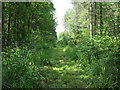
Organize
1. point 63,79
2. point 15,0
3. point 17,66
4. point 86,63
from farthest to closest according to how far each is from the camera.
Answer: point 15,0
point 86,63
point 63,79
point 17,66

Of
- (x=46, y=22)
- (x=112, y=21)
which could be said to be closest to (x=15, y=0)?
(x=46, y=22)

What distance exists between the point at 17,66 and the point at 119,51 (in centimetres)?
337

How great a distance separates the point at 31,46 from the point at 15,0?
9.76ft

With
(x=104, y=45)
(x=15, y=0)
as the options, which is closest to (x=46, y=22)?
(x=15, y=0)

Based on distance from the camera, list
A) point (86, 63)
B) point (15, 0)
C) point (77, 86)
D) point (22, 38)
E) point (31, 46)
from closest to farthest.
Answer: point (77, 86), point (86, 63), point (15, 0), point (31, 46), point (22, 38)

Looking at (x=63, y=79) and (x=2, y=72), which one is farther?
(x=63, y=79)

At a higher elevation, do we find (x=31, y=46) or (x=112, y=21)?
(x=112, y=21)

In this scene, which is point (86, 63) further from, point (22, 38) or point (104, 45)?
point (22, 38)

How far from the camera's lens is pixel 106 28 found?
4879 millimetres

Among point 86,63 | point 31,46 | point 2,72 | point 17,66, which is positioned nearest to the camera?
point 2,72

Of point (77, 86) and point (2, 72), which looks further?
point (77, 86)

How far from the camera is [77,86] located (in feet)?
15.4

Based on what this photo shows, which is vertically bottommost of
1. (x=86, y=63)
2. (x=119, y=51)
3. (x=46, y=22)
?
(x=86, y=63)

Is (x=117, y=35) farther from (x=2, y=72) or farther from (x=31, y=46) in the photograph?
(x=31, y=46)
